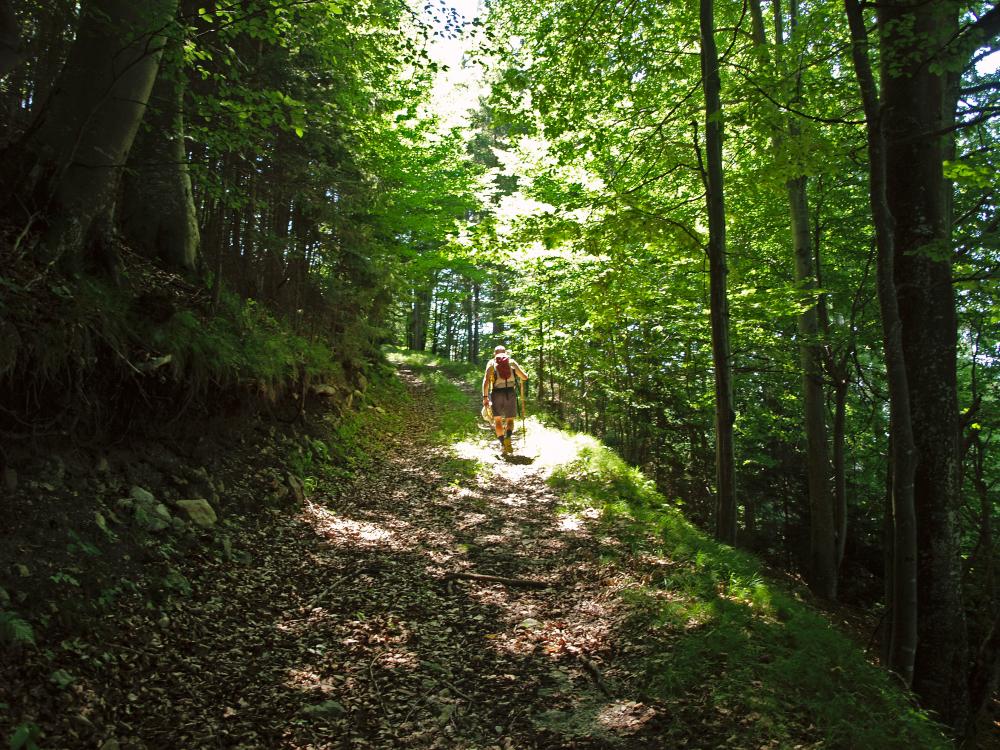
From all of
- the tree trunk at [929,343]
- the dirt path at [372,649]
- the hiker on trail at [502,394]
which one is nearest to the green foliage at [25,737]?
the dirt path at [372,649]

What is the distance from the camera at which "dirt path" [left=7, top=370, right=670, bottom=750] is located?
11.3 ft

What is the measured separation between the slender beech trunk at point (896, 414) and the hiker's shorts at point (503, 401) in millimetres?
7673

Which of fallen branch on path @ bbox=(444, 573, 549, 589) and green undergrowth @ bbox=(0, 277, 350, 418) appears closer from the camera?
green undergrowth @ bbox=(0, 277, 350, 418)

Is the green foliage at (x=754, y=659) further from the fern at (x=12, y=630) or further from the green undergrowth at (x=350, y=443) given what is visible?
the green undergrowth at (x=350, y=443)

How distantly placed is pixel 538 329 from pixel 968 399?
1022cm

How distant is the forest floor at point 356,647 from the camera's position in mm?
3326

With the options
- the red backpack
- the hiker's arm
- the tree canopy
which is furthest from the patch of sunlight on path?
the tree canopy

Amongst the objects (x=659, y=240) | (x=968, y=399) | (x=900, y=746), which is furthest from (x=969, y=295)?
(x=900, y=746)

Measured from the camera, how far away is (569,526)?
741cm

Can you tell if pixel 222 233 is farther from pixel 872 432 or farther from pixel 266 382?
pixel 872 432

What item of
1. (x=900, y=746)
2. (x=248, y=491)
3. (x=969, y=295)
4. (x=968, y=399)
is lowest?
(x=900, y=746)

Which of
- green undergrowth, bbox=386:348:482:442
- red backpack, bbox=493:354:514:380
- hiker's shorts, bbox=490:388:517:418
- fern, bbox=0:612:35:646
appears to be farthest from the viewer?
green undergrowth, bbox=386:348:482:442

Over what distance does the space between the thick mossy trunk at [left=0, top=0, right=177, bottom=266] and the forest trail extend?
3.50 meters

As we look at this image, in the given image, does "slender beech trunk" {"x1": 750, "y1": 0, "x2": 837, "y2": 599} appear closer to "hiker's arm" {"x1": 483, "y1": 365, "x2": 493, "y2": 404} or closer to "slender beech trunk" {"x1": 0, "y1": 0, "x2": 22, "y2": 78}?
"hiker's arm" {"x1": 483, "y1": 365, "x2": 493, "y2": 404}
